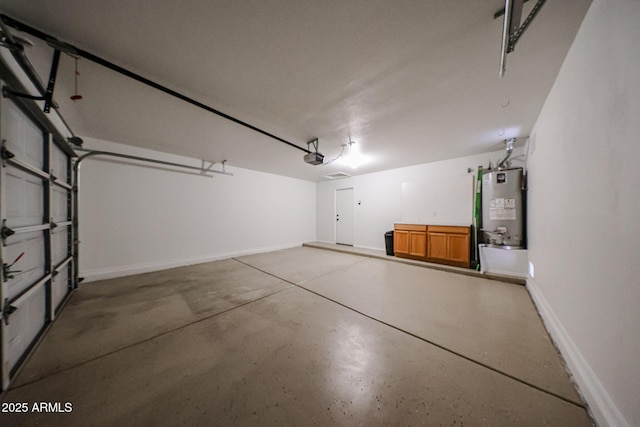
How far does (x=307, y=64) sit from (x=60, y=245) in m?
3.88

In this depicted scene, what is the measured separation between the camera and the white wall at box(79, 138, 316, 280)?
333cm

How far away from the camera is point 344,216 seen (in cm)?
653

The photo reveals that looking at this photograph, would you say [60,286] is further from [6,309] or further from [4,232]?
[4,232]

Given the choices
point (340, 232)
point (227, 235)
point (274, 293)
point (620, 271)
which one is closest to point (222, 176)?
point (227, 235)

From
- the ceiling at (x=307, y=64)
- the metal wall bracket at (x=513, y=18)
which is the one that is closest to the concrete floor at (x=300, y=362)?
the metal wall bracket at (x=513, y=18)

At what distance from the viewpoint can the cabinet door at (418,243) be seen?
169 inches

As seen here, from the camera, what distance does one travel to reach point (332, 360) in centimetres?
151

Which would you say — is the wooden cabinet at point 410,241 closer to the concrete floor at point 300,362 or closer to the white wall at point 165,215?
the concrete floor at point 300,362

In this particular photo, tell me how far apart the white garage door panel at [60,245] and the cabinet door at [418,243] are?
5864 millimetres

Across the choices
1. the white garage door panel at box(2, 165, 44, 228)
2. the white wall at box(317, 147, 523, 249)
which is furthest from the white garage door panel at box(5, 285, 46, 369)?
the white wall at box(317, 147, 523, 249)

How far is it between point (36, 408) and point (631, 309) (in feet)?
10.9

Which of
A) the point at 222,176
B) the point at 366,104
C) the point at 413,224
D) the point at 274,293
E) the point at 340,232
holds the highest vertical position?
the point at 366,104

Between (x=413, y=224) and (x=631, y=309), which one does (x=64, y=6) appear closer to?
(x=631, y=309)

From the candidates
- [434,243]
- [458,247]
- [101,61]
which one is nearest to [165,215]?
[101,61]
